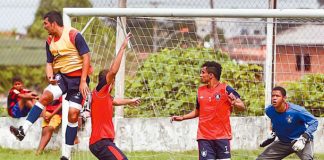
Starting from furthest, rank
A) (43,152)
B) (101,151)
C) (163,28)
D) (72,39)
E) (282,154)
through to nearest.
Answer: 1. (163,28)
2. (43,152)
3. (282,154)
4. (72,39)
5. (101,151)

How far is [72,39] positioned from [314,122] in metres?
3.52

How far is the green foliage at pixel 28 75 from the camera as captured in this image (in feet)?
118

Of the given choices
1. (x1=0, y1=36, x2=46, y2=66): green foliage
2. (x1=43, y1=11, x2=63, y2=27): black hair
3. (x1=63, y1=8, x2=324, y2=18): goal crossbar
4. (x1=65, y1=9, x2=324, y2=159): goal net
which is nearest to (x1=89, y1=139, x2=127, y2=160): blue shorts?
(x1=43, y1=11, x2=63, y2=27): black hair

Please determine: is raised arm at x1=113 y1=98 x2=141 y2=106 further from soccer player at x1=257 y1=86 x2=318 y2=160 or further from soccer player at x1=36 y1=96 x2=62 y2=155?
soccer player at x1=36 y1=96 x2=62 y2=155

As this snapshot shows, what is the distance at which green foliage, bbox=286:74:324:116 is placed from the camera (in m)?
15.7

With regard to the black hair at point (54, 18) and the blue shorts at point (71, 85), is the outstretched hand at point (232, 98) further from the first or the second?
the black hair at point (54, 18)

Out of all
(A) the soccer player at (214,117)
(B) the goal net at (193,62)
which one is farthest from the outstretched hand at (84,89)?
(B) the goal net at (193,62)

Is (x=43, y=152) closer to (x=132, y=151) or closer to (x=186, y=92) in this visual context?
(x=132, y=151)

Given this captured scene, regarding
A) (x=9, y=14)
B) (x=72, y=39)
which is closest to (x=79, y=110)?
(x=72, y=39)

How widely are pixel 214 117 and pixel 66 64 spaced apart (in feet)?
6.99

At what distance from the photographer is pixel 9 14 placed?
18.9 meters

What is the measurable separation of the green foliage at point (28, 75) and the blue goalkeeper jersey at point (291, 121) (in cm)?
2332

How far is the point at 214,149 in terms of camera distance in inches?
473

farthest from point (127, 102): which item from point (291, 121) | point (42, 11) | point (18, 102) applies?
point (42, 11)
